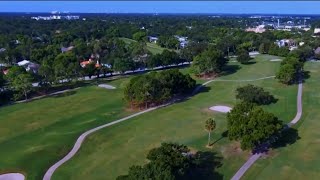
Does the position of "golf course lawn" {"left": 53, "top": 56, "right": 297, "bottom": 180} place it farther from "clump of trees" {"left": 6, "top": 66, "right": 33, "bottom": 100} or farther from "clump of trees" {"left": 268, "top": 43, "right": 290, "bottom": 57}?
"clump of trees" {"left": 268, "top": 43, "right": 290, "bottom": 57}

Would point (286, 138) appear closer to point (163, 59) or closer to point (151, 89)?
point (151, 89)

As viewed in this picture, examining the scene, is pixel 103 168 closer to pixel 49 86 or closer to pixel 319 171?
pixel 319 171

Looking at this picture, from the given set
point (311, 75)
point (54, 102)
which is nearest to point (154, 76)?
point (54, 102)

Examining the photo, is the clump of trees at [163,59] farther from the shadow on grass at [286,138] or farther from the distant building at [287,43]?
the distant building at [287,43]

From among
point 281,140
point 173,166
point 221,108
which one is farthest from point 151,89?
point 173,166

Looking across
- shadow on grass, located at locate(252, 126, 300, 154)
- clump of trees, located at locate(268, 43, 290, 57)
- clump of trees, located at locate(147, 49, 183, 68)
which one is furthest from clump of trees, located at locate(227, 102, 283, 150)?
clump of trees, located at locate(268, 43, 290, 57)
